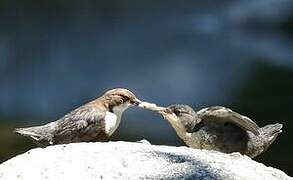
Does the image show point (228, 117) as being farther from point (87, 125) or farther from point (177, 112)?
point (87, 125)

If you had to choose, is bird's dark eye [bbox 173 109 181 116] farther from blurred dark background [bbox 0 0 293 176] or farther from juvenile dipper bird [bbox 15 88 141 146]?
blurred dark background [bbox 0 0 293 176]

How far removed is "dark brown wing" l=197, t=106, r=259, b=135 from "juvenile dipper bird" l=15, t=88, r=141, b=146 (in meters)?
0.64

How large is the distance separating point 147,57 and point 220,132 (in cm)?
1185

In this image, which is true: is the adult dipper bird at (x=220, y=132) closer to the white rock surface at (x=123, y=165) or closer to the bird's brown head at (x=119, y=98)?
the bird's brown head at (x=119, y=98)

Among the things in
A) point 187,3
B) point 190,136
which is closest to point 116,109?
point 190,136

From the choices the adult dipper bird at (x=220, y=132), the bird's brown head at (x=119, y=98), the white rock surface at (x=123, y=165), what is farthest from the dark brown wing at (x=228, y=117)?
the white rock surface at (x=123, y=165)

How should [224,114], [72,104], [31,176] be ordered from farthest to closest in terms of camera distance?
[72,104], [224,114], [31,176]

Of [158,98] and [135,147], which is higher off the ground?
[135,147]

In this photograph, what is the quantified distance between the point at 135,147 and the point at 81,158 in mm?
437

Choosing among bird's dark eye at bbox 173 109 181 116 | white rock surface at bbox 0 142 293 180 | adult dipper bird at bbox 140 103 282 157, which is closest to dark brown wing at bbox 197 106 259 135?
adult dipper bird at bbox 140 103 282 157

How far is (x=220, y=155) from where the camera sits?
5426 mm

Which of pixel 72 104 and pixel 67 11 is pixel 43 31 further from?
pixel 72 104

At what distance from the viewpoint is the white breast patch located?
20.4ft

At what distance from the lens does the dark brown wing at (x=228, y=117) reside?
237 inches
